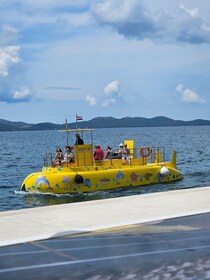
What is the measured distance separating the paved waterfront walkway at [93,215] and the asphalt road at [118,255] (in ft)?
2.06

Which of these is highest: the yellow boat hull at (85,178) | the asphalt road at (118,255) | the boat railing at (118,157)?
the boat railing at (118,157)

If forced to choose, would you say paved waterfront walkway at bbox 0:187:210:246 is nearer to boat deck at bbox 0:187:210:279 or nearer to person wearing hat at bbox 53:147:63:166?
boat deck at bbox 0:187:210:279

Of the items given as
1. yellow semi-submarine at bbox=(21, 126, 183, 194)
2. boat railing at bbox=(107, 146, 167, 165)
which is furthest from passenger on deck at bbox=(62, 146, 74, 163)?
boat railing at bbox=(107, 146, 167, 165)

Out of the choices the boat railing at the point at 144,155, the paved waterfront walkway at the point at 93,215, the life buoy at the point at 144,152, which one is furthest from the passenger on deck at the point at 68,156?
the paved waterfront walkway at the point at 93,215

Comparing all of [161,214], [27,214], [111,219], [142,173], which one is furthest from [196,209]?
[142,173]

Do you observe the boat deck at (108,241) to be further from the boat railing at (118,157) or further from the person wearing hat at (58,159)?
the person wearing hat at (58,159)

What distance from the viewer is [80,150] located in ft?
79.9

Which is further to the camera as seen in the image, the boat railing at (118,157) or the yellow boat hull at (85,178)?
the boat railing at (118,157)

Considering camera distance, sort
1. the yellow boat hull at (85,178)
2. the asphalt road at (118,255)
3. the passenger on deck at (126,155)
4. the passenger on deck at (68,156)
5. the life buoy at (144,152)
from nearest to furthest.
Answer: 1. the asphalt road at (118,255)
2. the yellow boat hull at (85,178)
3. the passenger on deck at (68,156)
4. the passenger on deck at (126,155)
5. the life buoy at (144,152)

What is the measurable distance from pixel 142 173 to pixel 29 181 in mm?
6351

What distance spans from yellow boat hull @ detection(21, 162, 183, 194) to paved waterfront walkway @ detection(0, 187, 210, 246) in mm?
10957

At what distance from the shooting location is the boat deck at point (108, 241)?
6469 mm

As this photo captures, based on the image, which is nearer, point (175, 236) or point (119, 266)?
point (119, 266)

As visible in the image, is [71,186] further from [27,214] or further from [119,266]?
[119,266]
